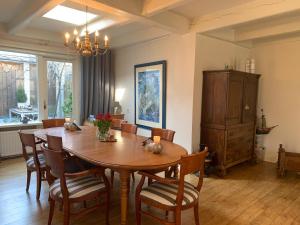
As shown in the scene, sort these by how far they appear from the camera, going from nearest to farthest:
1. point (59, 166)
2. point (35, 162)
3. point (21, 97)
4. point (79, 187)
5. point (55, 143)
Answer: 1. point (59, 166)
2. point (79, 187)
3. point (55, 143)
4. point (35, 162)
5. point (21, 97)

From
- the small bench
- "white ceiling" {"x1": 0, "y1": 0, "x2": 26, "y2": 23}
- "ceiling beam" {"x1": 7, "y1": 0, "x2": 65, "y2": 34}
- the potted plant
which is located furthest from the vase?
the small bench

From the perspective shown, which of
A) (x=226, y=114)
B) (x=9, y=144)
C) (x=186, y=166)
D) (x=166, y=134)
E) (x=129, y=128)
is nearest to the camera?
(x=186, y=166)

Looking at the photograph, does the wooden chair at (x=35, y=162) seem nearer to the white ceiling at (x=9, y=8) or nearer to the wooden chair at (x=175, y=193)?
the wooden chair at (x=175, y=193)

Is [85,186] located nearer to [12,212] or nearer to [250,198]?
[12,212]

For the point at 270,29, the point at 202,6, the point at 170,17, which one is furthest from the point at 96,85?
the point at 270,29

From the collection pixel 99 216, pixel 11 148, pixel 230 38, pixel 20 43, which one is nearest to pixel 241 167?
pixel 230 38

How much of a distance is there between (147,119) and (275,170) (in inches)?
98.9

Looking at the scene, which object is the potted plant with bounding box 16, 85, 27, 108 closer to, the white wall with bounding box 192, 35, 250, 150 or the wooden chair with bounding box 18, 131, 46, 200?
the wooden chair with bounding box 18, 131, 46, 200

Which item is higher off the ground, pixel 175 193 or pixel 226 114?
pixel 226 114

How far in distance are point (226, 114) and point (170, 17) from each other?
1712mm

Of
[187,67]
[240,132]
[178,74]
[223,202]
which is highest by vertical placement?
[187,67]

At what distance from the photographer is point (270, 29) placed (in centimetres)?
371

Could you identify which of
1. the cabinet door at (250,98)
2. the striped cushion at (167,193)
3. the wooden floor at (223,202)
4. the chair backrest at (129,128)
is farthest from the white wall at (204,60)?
the striped cushion at (167,193)

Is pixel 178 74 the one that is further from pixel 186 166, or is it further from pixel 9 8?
pixel 9 8
